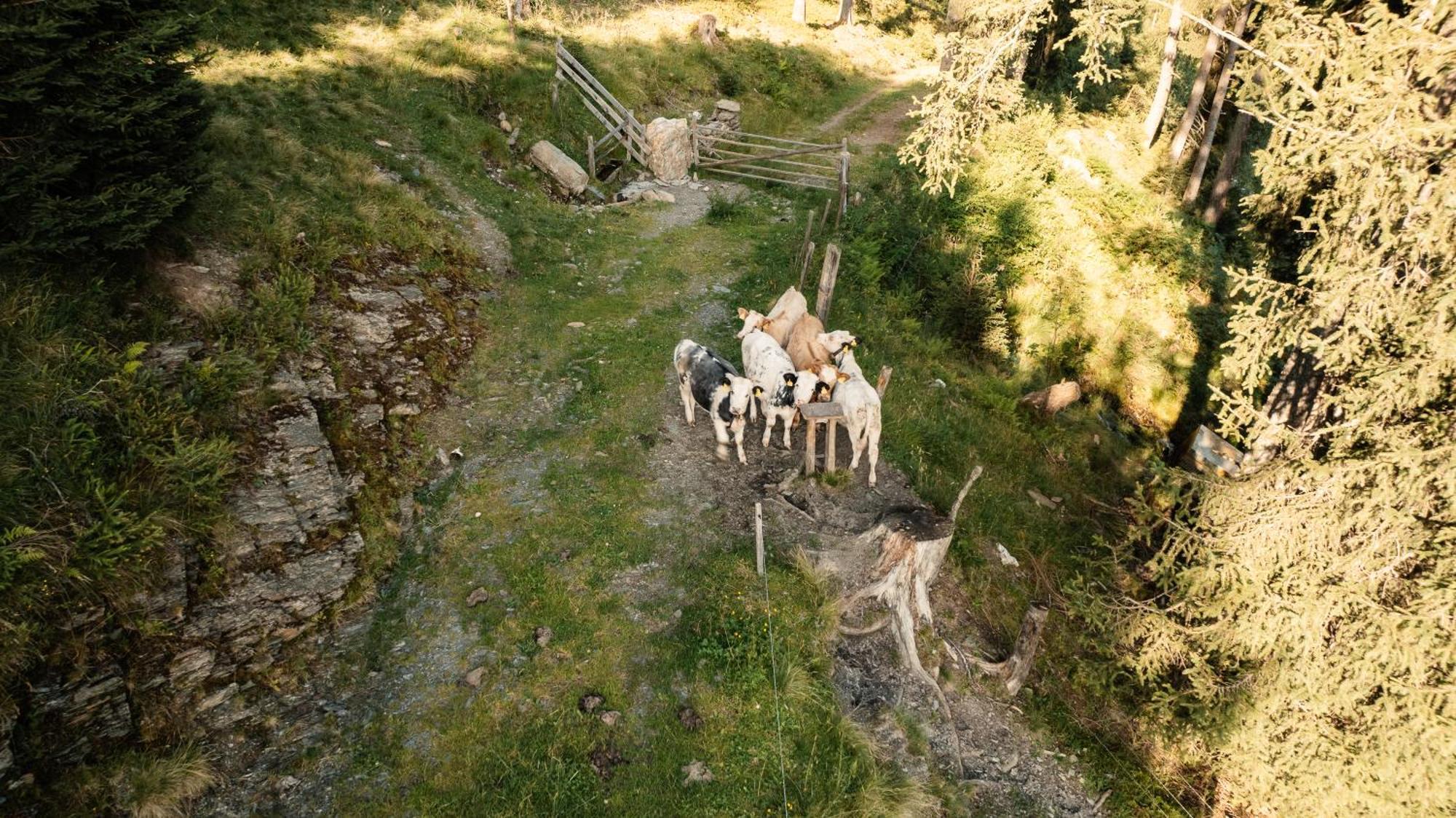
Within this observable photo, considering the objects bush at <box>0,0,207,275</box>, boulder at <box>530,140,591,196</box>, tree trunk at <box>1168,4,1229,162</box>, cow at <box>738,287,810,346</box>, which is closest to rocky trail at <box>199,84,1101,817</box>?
cow at <box>738,287,810,346</box>

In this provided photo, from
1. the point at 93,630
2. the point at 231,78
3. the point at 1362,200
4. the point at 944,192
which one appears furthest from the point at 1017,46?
the point at 231,78

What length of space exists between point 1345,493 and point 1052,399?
332 inches

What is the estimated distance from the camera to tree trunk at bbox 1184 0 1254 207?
2022 cm

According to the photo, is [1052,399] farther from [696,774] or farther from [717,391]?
[696,774]

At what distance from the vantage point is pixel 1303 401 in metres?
8.33

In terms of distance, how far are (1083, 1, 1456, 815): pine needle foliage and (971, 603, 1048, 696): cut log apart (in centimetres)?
124

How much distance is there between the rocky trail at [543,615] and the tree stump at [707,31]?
66.6ft

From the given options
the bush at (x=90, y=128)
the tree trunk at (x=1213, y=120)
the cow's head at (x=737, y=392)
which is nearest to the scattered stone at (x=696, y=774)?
the cow's head at (x=737, y=392)

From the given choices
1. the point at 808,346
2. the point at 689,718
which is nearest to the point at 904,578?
the point at 689,718

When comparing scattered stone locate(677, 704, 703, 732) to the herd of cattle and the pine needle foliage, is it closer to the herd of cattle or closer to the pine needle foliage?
the herd of cattle

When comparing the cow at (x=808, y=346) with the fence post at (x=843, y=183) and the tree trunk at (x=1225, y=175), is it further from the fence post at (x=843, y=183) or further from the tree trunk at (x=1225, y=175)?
the tree trunk at (x=1225, y=175)

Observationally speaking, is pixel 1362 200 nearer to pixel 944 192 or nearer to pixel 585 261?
pixel 585 261

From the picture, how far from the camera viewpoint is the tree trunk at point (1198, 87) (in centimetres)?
2034

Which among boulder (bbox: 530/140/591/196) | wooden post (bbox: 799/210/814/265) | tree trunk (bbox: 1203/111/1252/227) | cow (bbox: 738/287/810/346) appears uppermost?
tree trunk (bbox: 1203/111/1252/227)
